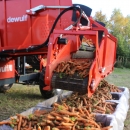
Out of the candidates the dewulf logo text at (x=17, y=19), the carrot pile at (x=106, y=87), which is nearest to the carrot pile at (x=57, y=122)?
the dewulf logo text at (x=17, y=19)

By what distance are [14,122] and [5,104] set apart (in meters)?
3.13

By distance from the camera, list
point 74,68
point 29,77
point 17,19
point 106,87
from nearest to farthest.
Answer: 1. point 74,68
2. point 17,19
3. point 106,87
4. point 29,77

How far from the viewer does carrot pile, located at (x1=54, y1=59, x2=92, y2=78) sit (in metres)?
4.43

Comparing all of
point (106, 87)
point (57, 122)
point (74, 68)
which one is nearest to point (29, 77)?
point (106, 87)

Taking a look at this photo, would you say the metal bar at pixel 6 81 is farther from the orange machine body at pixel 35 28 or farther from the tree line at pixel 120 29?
the tree line at pixel 120 29

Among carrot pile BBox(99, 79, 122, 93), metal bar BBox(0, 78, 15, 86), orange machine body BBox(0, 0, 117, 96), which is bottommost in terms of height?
carrot pile BBox(99, 79, 122, 93)

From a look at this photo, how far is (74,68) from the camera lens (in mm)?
4629

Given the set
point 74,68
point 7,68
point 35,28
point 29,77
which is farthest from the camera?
point 29,77

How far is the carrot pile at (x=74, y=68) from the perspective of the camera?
443 centimetres

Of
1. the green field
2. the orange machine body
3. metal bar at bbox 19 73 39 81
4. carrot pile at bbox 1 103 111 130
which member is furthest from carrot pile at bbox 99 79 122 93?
carrot pile at bbox 1 103 111 130

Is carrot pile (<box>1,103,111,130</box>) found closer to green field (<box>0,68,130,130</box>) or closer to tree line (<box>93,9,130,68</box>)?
green field (<box>0,68,130,130</box>)

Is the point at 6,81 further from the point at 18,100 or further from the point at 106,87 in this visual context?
the point at 106,87

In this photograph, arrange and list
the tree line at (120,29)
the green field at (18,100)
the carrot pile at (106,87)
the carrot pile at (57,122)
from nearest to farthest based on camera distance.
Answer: the carrot pile at (57,122)
the green field at (18,100)
the carrot pile at (106,87)
the tree line at (120,29)

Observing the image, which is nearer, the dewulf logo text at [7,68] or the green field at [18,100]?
the dewulf logo text at [7,68]
